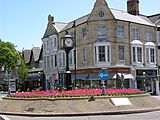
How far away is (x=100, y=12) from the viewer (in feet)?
147

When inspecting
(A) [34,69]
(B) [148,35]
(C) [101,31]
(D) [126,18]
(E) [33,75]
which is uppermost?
(D) [126,18]

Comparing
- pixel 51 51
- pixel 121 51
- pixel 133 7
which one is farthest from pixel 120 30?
pixel 51 51

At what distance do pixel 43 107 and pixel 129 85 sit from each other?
2650cm

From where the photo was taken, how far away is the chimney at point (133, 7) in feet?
169

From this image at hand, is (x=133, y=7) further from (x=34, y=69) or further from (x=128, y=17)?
(x=34, y=69)

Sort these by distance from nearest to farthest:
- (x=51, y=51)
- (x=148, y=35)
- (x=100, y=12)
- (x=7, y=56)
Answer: (x=100, y=12), (x=148, y=35), (x=51, y=51), (x=7, y=56)

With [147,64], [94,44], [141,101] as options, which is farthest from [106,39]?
[141,101]

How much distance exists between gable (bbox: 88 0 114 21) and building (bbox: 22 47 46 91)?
19461 mm

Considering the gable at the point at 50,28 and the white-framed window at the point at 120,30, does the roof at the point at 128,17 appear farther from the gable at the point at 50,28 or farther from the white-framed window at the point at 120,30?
the gable at the point at 50,28

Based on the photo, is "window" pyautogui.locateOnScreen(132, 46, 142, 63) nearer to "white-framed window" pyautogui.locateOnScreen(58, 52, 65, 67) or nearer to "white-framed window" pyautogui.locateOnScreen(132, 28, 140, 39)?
"white-framed window" pyautogui.locateOnScreen(132, 28, 140, 39)

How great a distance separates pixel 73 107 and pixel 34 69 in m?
51.8

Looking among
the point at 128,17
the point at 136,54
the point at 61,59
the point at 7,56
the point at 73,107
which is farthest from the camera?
the point at 7,56

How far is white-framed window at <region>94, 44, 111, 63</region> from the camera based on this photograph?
143 ft

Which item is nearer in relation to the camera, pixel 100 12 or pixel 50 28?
pixel 100 12
